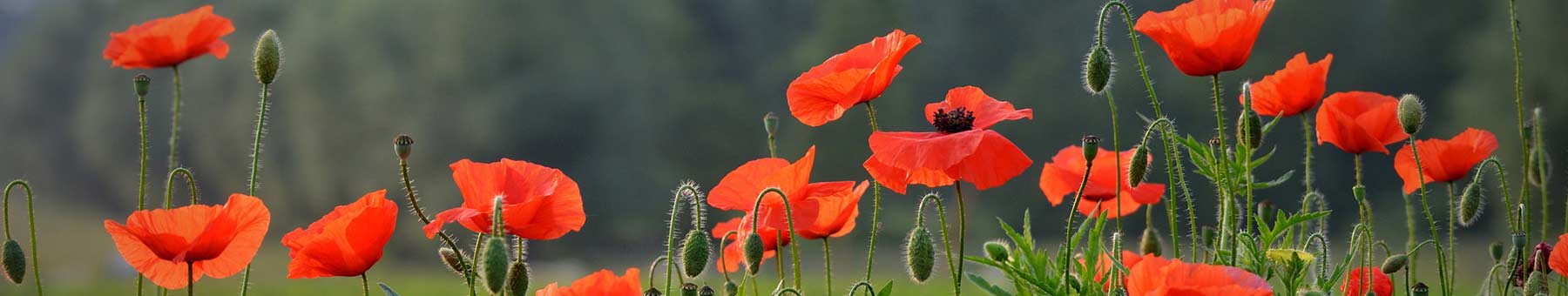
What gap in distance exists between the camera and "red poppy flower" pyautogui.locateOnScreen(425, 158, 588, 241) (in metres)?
0.99

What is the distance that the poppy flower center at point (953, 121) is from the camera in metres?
1.08

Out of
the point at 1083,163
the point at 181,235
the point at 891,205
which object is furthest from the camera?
the point at 891,205

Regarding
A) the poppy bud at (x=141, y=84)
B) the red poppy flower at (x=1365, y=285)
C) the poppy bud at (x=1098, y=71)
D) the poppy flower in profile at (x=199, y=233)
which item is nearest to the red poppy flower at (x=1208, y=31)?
the poppy bud at (x=1098, y=71)

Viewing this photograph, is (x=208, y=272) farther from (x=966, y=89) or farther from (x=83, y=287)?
(x=83, y=287)

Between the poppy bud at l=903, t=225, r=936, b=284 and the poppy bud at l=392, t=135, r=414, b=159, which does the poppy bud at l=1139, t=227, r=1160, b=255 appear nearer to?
the poppy bud at l=903, t=225, r=936, b=284

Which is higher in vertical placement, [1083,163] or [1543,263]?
[1083,163]

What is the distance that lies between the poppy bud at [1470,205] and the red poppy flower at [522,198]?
2.65 ft

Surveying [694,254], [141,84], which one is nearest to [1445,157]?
[694,254]

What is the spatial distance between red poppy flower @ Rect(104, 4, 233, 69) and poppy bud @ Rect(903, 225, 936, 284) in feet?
2.32

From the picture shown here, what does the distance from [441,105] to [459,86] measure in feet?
0.68

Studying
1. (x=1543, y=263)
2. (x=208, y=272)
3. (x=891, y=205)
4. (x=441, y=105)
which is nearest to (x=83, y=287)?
(x=441, y=105)

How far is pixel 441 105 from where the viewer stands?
11102 mm

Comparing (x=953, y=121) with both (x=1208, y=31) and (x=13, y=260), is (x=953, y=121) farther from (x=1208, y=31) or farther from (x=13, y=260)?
(x=13, y=260)

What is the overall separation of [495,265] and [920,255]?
1.15 feet
